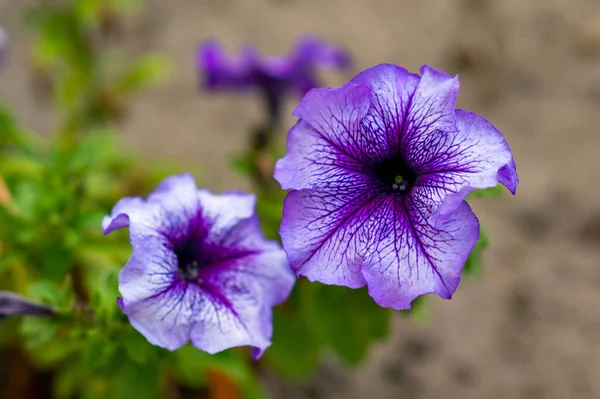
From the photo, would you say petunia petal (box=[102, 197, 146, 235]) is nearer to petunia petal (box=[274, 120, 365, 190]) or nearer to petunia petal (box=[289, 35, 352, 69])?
petunia petal (box=[274, 120, 365, 190])

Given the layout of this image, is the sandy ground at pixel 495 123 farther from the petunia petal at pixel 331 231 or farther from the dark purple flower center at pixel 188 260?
the petunia petal at pixel 331 231

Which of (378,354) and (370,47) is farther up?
(370,47)

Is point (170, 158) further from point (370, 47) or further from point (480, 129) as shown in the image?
point (480, 129)

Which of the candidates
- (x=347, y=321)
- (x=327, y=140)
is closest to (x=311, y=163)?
(x=327, y=140)

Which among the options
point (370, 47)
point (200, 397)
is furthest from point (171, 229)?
point (370, 47)

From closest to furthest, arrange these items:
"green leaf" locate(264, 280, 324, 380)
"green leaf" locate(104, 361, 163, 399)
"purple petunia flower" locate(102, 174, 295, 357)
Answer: "purple petunia flower" locate(102, 174, 295, 357), "green leaf" locate(104, 361, 163, 399), "green leaf" locate(264, 280, 324, 380)

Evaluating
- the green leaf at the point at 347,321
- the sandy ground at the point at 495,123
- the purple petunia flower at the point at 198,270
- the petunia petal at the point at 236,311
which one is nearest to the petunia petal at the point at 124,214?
the purple petunia flower at the point at 198,270

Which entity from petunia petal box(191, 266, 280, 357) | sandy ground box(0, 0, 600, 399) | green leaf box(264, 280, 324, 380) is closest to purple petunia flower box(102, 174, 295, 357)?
petunia petal box(191, 266, 280, 357)
